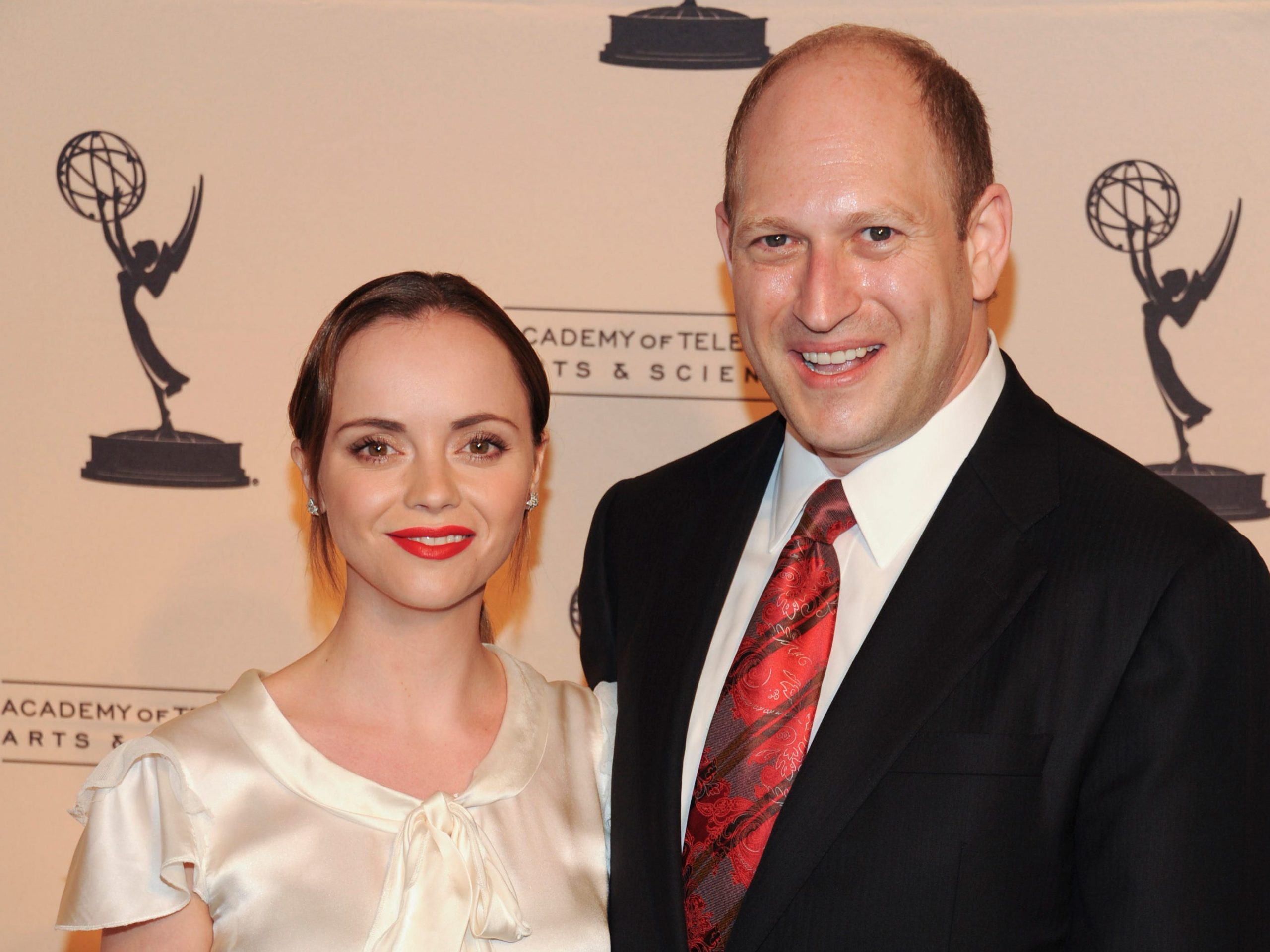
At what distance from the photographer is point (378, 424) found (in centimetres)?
178

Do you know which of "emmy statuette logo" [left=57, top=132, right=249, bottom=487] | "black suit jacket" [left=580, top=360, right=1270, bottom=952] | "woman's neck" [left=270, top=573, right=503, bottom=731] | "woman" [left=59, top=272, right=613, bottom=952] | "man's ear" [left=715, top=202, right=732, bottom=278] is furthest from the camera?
"emmy statuette logo" [left=57, top=132, right=249, bottom=487]

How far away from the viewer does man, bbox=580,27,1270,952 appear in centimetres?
158

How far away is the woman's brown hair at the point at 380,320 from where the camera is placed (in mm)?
1839

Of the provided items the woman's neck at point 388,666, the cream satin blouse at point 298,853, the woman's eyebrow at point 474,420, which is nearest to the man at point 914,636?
the cream satin blouse at point 298,853

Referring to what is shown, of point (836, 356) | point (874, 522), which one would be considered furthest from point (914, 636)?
point (836, 356)

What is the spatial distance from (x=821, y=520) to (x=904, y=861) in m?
0.51

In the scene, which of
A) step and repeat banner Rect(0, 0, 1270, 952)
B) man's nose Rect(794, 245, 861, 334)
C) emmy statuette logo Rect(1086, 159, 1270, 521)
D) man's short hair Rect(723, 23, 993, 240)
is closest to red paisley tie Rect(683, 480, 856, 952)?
man's nose Rect(794, 245, 861, 334)

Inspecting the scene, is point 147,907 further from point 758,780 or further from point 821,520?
point 821,520

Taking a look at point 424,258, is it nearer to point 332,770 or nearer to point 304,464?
point 304,464

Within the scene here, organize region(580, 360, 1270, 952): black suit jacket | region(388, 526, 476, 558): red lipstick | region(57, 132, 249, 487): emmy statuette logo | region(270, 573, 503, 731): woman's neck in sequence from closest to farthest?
region(580, 360, 1270, 952): black suit jacket < region(388, 526, 476, 558): red lipstick < region(270, 573, 503, 731): woman's neck < region(57, 132, 249, 487): emmy statuette logo

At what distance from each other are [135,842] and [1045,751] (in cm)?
119

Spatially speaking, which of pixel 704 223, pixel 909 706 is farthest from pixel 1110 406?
pixel 909 706

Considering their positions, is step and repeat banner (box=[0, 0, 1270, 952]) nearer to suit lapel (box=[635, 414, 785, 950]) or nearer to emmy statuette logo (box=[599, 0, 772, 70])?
emmy statuette logo (box=[599, 0, 772, 70])

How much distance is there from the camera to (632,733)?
195 cm
